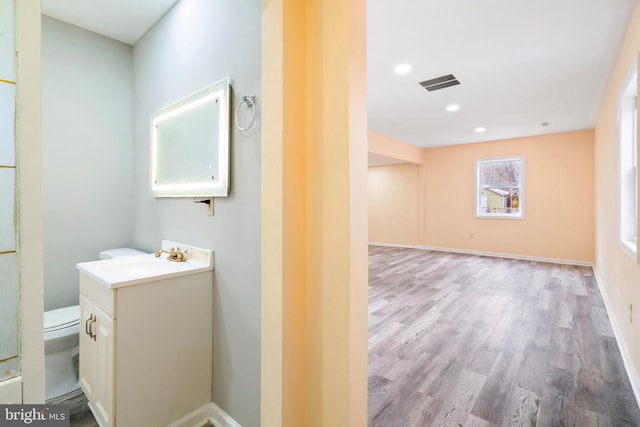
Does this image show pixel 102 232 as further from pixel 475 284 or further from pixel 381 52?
pixel 475 284

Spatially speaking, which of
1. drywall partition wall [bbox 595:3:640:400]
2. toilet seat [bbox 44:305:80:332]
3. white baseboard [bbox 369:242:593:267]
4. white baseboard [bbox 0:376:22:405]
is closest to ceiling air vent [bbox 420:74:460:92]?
drywall partition wall [bbox 595:3:640:400]

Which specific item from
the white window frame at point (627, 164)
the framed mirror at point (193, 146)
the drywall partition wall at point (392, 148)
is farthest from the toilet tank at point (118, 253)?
the drywall partition wall at point (392, 148)

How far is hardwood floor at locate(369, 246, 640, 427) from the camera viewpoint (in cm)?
167

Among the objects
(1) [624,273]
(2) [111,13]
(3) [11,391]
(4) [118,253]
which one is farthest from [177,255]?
(1) [624,273]

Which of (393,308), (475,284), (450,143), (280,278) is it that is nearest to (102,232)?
(280,278)

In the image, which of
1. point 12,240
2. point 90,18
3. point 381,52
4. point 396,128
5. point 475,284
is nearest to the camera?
point 12,240

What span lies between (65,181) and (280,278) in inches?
92.4

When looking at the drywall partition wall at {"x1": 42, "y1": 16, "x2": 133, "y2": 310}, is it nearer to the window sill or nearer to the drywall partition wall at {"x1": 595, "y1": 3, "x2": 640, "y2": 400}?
the drywall partition wall at {"x1": 595, "y1": 3, "x2": 640, "y2": 400}

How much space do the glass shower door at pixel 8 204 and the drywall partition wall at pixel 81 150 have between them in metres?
2.20

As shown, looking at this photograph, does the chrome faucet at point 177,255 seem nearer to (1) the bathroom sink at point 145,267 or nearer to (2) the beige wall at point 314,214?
(1) the bathroom sink at point 145,267

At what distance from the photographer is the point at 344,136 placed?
1.09m

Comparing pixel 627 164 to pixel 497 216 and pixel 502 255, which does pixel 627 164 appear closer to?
pixel 497 216

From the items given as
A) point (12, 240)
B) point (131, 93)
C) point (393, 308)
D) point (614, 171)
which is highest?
point (131, 93)

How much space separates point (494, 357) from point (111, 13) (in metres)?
4.03
